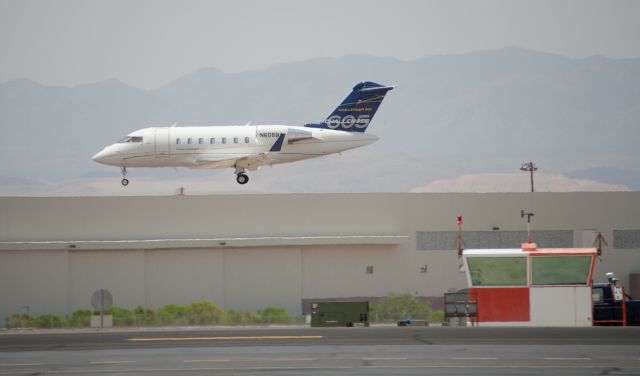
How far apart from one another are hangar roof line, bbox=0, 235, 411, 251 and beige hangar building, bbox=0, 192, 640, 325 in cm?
6

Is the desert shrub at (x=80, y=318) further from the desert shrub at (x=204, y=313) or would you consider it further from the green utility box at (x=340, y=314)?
the green utility box at (x=340, y=314)

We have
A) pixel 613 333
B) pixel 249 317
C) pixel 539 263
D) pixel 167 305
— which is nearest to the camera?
pixel 613 333

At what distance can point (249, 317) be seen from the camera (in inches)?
2010

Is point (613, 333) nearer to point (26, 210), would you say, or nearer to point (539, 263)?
point (539, 263)

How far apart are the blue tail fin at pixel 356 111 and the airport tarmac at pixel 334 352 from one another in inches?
891

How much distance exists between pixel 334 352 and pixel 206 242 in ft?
93.2

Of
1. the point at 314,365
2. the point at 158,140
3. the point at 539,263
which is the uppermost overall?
the point at 158,140

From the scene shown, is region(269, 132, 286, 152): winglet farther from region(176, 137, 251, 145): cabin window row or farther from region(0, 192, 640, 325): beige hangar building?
region(0, 192, 640, 325): beige hangar building

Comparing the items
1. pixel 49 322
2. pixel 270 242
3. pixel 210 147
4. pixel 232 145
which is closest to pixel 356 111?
pixel 232 145

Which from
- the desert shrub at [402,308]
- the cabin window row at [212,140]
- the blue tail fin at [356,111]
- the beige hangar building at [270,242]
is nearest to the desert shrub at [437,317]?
the desert shrub at [402,308]

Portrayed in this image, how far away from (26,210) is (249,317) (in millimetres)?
14213

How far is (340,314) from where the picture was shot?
39438 mm

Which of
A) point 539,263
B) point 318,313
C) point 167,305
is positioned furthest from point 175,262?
point 539,263

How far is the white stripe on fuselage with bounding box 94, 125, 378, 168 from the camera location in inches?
2240
